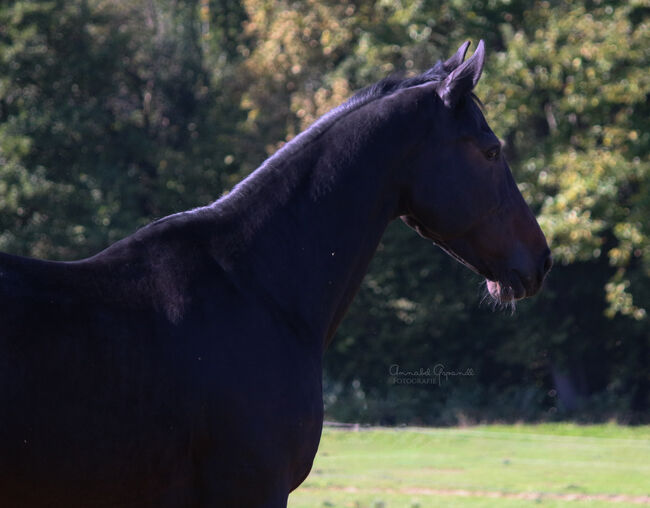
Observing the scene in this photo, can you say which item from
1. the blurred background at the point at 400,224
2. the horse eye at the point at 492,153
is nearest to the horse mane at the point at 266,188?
the horse eye at the point at 492,153

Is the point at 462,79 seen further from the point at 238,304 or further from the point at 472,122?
the point at 238,304

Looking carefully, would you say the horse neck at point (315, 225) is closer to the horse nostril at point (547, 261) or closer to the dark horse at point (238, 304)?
the dark horse at point (238, 304)

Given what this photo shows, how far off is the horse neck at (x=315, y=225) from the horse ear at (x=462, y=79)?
0.89ft

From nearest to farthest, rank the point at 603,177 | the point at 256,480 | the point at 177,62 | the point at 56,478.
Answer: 1. the point at 56,478
2. the point at 256,480
3. the point at 603,177
4. the point at 177,62

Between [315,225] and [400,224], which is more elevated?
[315,225]

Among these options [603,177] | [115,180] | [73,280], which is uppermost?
[73,280]

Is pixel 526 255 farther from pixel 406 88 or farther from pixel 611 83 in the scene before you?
pixel 611 83

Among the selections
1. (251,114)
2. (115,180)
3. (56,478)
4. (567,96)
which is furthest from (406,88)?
(251,114)

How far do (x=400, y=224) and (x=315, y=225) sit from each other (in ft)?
67.1

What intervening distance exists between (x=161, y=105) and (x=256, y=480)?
25422 millimetres

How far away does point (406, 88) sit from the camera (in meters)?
3.93

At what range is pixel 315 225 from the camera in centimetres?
370

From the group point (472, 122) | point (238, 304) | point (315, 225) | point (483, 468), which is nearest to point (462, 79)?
point (472, 122)

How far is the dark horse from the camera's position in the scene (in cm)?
299
